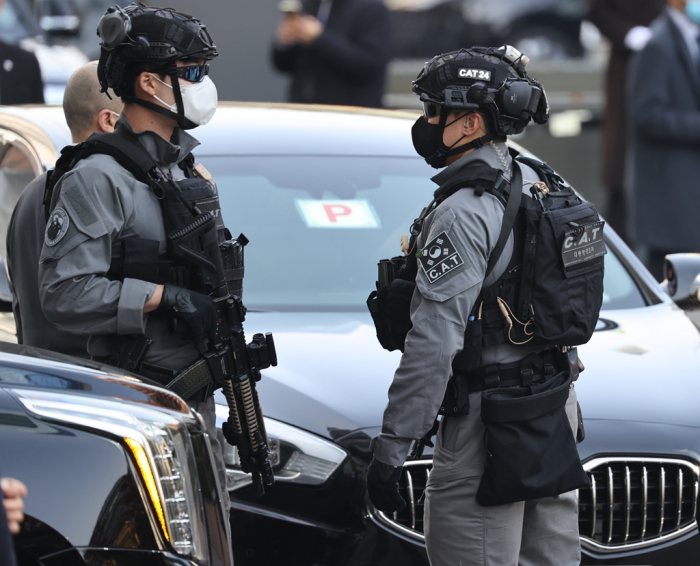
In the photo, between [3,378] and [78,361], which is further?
[78,361]

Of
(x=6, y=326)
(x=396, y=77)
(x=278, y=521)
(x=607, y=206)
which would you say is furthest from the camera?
(x=396, y=77)

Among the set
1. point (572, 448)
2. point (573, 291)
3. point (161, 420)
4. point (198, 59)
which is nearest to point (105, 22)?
point (198, 59)

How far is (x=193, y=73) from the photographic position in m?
2.73

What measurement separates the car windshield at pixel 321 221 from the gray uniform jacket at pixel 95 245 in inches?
41.8

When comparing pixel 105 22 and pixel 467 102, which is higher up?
pixel 105 22

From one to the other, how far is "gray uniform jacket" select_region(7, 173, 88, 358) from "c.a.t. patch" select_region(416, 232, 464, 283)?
1090mm

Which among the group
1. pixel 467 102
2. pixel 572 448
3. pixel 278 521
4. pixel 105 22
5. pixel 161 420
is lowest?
pixel 278 521

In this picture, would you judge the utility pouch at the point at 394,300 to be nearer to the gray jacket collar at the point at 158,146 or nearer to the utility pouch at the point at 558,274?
the utility pouch at the point at 558,274

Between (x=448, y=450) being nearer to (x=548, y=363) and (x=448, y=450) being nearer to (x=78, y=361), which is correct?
(x=548, y=363)

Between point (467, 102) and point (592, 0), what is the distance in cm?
675

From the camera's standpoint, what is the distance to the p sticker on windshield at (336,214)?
393 centimetres

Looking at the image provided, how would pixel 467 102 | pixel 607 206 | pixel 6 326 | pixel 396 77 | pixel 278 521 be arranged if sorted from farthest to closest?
pixel 396 77, pixel 607 206, pixel 6 326, pixel 278 521, pixel 467 102

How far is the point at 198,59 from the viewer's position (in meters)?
2.73

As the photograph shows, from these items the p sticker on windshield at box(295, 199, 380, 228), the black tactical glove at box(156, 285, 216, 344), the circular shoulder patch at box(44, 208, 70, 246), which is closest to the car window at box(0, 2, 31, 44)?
the p sticker on windshield at box(295, 199, 380, 228)
